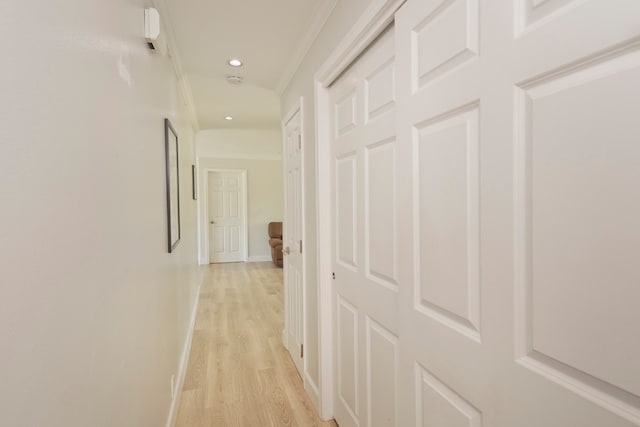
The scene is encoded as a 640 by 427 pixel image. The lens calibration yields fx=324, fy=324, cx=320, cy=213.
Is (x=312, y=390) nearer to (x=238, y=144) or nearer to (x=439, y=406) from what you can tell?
(x=439, y=406)

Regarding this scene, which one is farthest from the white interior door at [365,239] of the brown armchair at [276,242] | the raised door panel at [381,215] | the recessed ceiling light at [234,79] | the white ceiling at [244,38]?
the brown armchair at [276,242]

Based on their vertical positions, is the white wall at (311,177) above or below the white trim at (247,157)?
below

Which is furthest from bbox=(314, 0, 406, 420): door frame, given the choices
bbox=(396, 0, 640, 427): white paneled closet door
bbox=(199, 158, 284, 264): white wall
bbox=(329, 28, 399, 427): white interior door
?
bbox=(199, 158, 284, 264): white wall

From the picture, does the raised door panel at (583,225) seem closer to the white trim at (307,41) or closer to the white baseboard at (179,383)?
the white trim at (307,41)

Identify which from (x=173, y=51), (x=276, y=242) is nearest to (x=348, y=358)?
(x=173, y=51)

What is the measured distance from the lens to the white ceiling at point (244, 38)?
185cm

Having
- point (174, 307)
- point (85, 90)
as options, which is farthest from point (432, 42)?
point (174, 307)

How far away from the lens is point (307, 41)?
2.12m

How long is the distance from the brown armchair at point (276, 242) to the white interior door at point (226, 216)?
0.65 metres

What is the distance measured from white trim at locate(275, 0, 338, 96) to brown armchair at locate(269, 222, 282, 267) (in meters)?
4.13

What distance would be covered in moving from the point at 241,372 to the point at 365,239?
5.67 ft

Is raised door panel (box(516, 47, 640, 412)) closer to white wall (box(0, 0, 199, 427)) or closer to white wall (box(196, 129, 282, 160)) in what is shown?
white wall (box(0, 0, 199, 427))

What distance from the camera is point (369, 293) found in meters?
1.50

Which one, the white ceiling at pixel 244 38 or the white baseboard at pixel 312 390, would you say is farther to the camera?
the white baseboard at pixel 312 390
